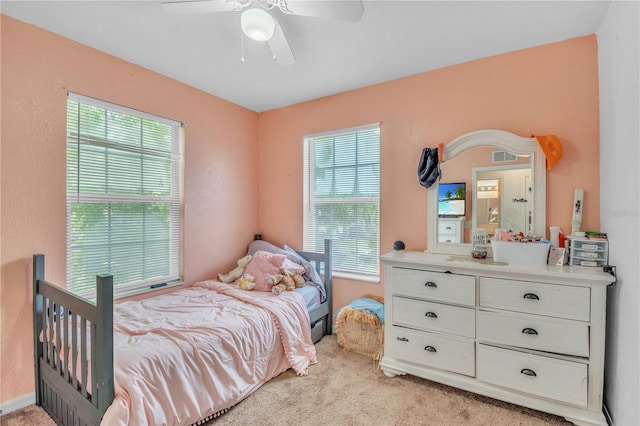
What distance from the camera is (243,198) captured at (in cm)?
347

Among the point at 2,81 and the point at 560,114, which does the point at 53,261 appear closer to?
the point at 2,81

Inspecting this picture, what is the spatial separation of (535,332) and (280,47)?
2290 millimetres

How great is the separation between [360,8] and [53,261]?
8.17ft

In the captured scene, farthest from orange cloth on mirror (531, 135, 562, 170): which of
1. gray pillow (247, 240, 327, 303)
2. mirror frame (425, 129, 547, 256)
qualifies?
gray pillow (247, 240, 327, 303)

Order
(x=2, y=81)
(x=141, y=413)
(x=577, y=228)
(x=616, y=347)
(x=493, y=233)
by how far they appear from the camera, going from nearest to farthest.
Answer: (x=141, y=413), (x=616, y=347), (x=2, y=81), (x=577, y=228), (x=493, y=233)

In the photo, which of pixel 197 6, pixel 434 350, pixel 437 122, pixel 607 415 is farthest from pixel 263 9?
pixel 607 415

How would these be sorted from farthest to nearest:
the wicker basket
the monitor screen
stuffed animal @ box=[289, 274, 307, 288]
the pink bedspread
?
stuffed animal @ box=[289, 274, 307, 288], the wicker basket, the monitor screen, the pink bedspread

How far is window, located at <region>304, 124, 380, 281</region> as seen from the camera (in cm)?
293

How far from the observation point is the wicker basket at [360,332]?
251cm

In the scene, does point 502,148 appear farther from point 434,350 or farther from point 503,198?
point 434,350

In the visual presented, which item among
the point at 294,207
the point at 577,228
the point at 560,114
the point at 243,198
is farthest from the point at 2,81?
the point at 577,228

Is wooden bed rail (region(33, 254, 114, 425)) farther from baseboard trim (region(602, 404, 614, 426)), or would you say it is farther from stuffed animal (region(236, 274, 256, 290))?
baseboard trim (region(602, 404, 614, 426))

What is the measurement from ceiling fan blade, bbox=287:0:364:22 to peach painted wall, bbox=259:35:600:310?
1337 millimetres

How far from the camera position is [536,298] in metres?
1.78
